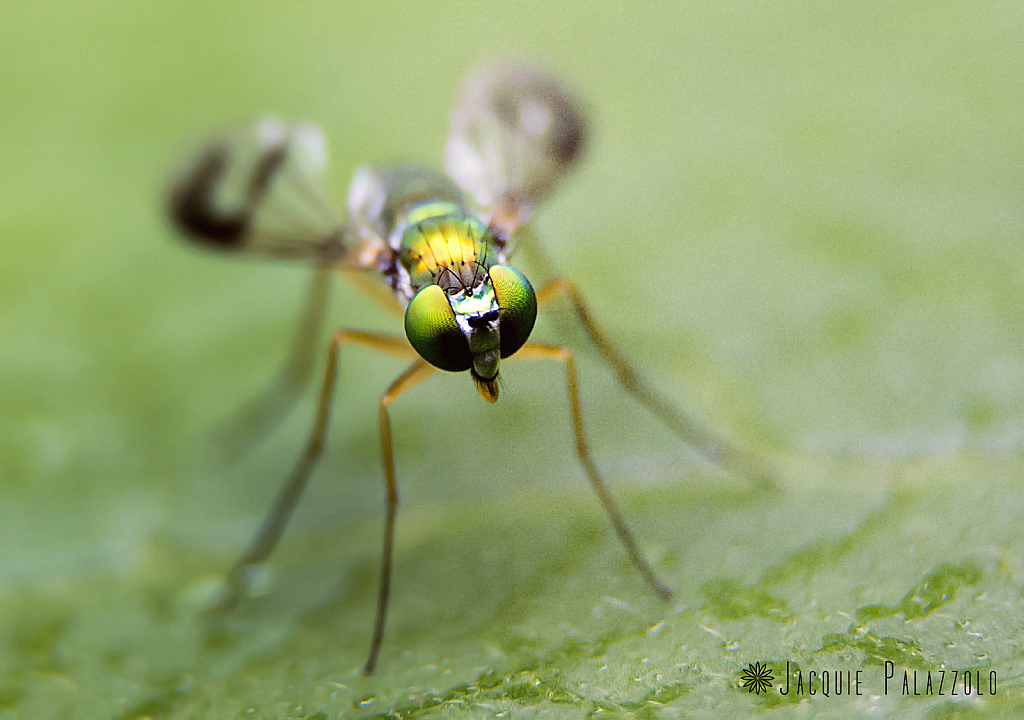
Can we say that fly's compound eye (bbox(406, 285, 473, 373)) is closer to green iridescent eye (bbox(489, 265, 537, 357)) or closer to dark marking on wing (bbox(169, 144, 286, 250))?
green iridescent eye (bbox(489, 265, 537, 357))

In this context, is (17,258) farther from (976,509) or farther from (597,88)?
(976,509)

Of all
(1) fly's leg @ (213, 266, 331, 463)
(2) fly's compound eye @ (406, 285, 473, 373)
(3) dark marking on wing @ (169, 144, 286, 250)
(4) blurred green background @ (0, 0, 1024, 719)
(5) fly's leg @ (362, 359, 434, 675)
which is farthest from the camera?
(1) fly's leg @ (213, 266, 331, 463)

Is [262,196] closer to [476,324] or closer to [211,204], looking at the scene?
[211,204]

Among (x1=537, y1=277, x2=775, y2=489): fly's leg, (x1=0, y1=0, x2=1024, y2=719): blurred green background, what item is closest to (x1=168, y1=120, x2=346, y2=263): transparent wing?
(x1=0, y1=0, x2=1024, y2=719): blurred green background

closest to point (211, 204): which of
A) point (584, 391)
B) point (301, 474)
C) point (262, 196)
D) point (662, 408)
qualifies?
point (262, 196)

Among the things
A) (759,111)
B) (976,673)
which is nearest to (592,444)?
(976,673)
